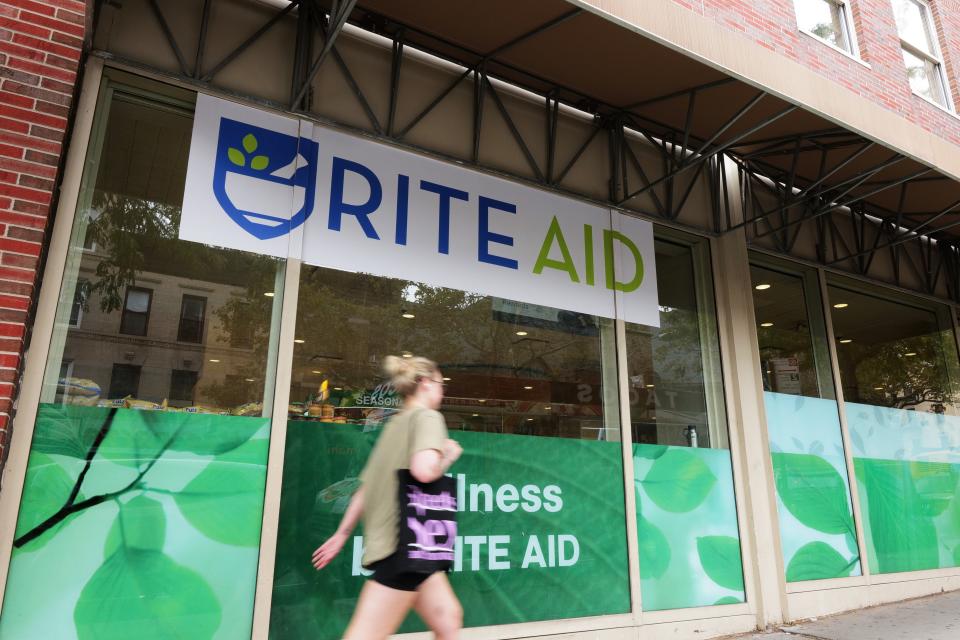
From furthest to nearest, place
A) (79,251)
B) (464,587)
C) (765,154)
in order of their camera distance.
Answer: (765,154), (464,587), (79,251)

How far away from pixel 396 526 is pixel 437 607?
388mm

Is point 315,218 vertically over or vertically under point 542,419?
over

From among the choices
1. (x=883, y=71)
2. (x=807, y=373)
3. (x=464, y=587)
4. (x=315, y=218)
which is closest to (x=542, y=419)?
(x=464, y=587)

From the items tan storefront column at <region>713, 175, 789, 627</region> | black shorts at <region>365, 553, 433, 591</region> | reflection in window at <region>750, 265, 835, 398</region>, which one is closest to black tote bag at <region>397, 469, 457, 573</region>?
black shorts at <region>365, 553, 433, 591</region>

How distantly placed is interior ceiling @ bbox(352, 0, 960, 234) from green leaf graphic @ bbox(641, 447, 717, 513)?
3336mm

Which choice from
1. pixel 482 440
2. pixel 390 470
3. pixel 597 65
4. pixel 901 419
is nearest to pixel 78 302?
pixel 390 470

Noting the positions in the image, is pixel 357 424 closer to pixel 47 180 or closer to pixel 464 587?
pixel 464 587

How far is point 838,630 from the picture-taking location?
5668 mm

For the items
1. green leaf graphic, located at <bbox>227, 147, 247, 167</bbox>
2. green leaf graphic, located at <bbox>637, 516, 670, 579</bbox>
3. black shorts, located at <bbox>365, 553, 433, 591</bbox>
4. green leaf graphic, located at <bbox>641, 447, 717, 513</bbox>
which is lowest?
green leaf graphic, located at <bbox>637, 516, 670, 579</bbox>

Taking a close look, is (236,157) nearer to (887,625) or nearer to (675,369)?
(675,369)

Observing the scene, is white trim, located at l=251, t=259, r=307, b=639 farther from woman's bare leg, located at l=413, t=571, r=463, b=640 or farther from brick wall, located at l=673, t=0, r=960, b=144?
brick wall, located at l=673, t=0, r=960, b=144

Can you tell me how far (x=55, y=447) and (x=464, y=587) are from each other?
9.37 feet

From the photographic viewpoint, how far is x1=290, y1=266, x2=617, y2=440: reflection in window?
4.64 m

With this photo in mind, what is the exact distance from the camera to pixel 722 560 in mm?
5898
